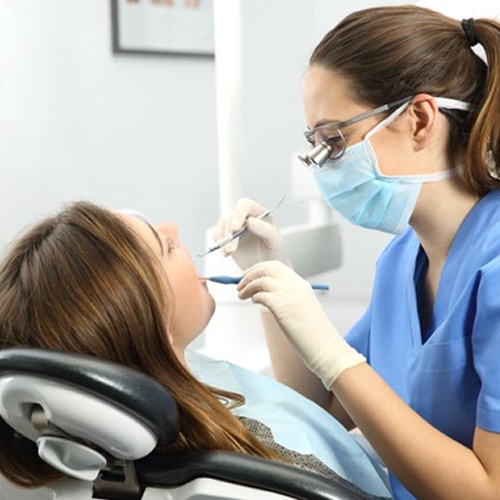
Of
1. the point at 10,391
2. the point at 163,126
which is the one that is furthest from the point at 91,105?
the point at 10,391

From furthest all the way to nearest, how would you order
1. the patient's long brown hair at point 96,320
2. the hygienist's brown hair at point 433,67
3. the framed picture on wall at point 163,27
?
the framed picture on wall at point 163,27, the hygienist's brown hair at point 433,67, the patient's long brown hair at point 96,320

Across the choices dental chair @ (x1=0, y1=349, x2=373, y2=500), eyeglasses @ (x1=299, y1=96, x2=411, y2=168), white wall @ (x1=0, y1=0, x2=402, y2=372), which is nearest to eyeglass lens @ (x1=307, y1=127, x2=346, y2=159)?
eyeglasses @ (x1=299, y1=96, x2=411, y2=168)

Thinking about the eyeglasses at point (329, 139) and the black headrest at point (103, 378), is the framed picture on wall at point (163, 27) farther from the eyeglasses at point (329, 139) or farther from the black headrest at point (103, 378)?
the black headrest at point (103, 378)

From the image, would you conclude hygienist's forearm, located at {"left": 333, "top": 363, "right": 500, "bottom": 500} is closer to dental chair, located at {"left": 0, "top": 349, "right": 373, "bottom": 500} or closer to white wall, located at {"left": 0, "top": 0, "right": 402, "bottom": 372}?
dental chair, located at {"left": 0, "top": 349, "right": 373, "bottom": 500}

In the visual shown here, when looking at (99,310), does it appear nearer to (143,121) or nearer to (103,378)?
(103,378)

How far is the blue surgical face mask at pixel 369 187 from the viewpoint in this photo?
56.2 inches

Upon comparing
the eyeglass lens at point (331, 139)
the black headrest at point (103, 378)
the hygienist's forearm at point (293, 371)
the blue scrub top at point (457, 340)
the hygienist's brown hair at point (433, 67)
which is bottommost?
the hygienist's forearm at point (293, 371)

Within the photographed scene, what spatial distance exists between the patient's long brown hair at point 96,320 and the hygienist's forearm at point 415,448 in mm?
188

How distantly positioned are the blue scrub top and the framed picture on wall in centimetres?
182

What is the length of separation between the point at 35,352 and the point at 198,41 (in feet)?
8.38

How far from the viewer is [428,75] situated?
140 cm

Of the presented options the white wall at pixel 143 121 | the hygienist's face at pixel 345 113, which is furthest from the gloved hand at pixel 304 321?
the white wall at pixel 143 121

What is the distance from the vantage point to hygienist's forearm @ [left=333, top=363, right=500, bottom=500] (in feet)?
4.03

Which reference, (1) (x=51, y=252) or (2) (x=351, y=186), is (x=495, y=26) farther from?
(1) (x=51, y=252)
